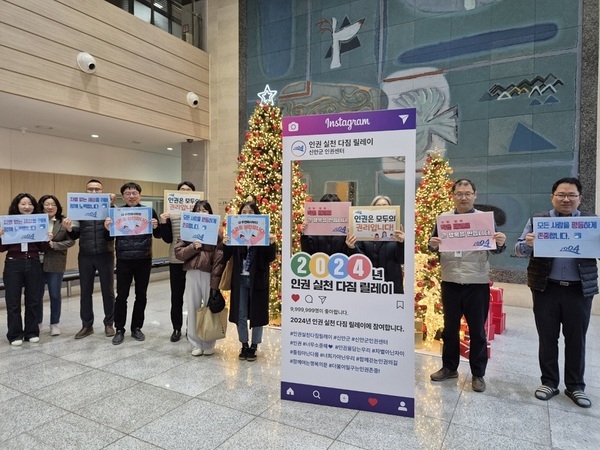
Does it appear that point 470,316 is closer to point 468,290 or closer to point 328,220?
point 468,290

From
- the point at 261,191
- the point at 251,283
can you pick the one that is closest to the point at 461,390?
the point at 251,283

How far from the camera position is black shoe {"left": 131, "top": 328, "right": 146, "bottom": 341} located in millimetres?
4465

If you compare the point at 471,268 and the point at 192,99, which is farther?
the point at 192,99

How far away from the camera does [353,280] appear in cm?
276

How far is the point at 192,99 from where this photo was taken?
899 centimetres

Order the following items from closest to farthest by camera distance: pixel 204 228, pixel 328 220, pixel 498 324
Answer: pixel 328 220 < pixel 204 228 < pixel 498 324

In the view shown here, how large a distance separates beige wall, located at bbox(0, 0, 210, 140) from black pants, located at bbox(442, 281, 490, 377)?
660cm

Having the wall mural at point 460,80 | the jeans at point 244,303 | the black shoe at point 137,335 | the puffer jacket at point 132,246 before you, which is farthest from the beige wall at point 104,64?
the jeans at point 244,303

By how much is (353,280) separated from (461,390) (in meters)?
1.39

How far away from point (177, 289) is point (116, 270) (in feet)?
2.38

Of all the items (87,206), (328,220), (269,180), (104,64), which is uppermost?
(104,64)

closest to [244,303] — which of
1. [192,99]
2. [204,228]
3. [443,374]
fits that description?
[204,228]

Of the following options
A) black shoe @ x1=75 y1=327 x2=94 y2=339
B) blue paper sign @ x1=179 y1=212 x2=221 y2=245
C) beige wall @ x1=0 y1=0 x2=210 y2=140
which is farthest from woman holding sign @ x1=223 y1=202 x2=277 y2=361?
beige wall @ x1=0 y1=0 x2=210 y2=140

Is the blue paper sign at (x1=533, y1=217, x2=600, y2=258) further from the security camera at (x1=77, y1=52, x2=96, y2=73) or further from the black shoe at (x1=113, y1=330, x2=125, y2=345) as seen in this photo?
the security camera at (x1=77, y1=52, x2=96, y2=73)
